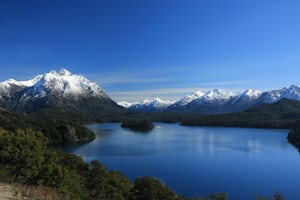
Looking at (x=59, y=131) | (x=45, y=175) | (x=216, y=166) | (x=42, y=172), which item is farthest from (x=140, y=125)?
(x=45, y=175)

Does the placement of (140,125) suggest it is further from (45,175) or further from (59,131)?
(45,175)

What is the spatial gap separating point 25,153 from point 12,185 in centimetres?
921

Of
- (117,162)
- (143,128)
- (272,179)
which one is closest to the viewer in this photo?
(272,179)

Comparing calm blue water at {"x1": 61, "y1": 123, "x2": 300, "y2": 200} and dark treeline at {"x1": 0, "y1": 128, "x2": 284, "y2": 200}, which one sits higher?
dark treeline at {"x1": 0, "y1": 128, "x2": 284, "y2": 200}

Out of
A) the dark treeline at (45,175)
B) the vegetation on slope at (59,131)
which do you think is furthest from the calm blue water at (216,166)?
the vegetation on slope at (59,131)

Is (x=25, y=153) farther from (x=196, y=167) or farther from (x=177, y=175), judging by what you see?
(x=196, y=167)

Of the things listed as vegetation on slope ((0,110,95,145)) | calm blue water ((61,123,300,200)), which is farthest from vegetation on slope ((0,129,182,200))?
vegetation on slope ((0,110,95,145))

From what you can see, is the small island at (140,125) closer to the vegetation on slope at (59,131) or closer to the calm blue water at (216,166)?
the vegetation on slope at (59,131)

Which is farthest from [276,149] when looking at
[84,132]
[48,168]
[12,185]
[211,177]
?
[12,185]

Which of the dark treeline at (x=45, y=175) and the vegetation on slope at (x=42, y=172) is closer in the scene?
the dark treeline at (x=45, y=175)

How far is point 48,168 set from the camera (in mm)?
19766

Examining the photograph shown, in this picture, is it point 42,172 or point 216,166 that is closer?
point 42,172

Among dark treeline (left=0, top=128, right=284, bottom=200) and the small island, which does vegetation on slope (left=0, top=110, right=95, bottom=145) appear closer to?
the small island

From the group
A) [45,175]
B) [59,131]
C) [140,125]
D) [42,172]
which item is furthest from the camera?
[140,125]
